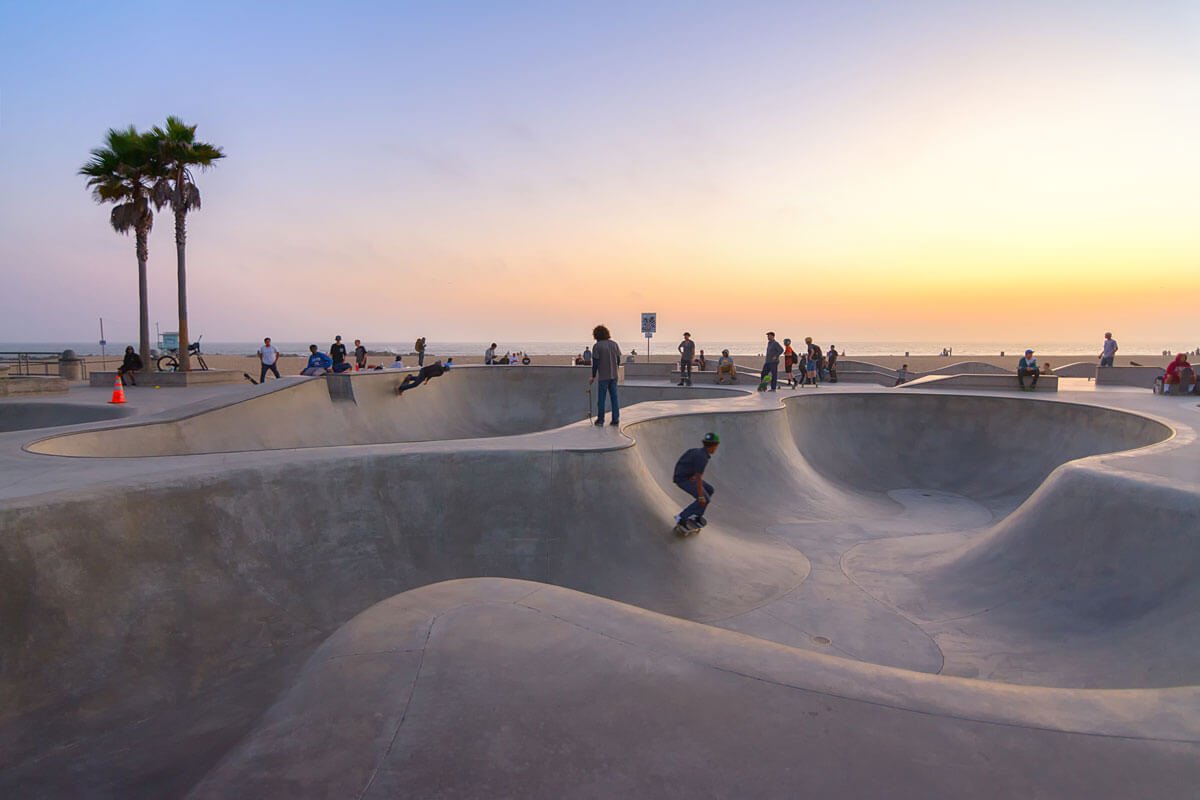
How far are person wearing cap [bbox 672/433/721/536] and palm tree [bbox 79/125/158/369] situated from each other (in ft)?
69.4

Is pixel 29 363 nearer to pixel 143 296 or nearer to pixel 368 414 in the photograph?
pixel 143 296

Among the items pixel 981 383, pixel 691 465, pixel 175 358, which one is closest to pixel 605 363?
pixel 691 465

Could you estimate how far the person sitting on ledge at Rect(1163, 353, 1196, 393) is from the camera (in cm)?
1722

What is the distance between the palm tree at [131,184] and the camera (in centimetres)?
2044

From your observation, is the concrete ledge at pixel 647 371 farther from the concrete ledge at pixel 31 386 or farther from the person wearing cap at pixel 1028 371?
the concrete ledge at pixel 31 386

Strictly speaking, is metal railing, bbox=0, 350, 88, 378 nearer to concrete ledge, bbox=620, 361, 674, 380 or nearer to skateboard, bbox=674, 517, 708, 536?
concrete ledge, bbox=620, 361, 674, 380

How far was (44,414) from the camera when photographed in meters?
13.8

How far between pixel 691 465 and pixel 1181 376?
1887cm

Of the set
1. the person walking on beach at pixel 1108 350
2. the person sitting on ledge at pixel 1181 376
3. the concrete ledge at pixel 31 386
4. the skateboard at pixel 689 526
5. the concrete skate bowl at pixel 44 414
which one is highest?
the person walking on beach at pixel 1108 350

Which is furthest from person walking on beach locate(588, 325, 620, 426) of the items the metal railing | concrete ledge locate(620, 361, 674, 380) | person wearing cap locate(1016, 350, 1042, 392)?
the metal railing

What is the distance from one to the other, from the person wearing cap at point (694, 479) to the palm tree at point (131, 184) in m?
21.1

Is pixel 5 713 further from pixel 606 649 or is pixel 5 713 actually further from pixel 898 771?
pixel 898 771

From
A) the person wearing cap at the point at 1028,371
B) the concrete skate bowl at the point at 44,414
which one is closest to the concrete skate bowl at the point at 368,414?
the concrete skate bowl at the point at 44,414

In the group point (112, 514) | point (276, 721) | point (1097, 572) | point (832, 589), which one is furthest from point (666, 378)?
point (276, 721)
